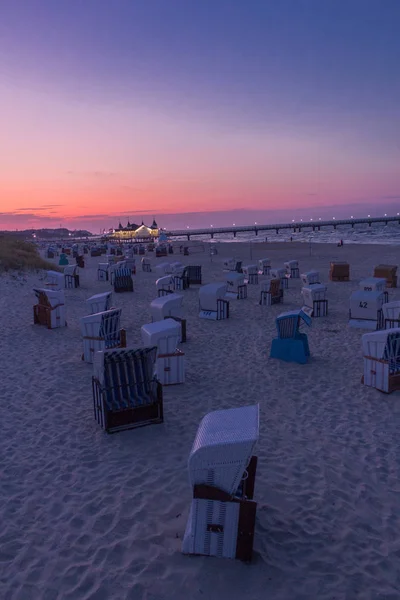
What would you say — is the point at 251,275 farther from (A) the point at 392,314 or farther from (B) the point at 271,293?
(A) the point at 392,314

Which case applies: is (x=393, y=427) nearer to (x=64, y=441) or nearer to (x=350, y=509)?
(x=350, y=509)

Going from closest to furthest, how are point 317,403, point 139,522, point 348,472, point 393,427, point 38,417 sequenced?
1. point 139,522
2. point 348,472
3. point 393,427
4. point 38,417
5. point 317,403

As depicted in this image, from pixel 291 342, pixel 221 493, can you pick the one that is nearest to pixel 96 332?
pixel 291 342

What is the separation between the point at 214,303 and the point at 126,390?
8.63 m

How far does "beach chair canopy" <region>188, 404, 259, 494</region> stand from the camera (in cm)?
395

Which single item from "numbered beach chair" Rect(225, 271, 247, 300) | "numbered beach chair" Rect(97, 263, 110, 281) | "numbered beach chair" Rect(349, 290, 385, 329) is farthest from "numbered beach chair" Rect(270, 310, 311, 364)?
"numbered beach chair" Rect(97, 263, 110, 281)

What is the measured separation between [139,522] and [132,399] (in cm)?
254

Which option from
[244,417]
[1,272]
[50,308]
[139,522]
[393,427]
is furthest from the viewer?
[1,272]

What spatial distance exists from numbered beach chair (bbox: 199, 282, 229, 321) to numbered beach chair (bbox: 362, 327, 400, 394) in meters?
7.35

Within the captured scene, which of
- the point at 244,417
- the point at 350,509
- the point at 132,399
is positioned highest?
the point at 244,417

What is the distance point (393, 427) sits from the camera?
7148mm

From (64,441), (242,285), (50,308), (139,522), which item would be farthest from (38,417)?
(242,285)

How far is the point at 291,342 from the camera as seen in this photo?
419 inches

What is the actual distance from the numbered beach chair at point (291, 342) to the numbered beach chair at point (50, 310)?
7.28 meters
